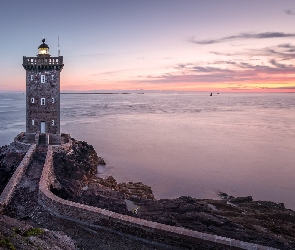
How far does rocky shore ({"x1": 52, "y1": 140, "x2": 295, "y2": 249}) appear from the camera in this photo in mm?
14453

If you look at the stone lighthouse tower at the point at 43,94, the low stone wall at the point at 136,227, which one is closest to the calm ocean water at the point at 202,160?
the stone lighthouse tower at the point at 43,94

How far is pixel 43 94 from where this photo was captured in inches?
1008

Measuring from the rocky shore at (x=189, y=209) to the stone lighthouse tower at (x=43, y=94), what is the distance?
395 centimetres

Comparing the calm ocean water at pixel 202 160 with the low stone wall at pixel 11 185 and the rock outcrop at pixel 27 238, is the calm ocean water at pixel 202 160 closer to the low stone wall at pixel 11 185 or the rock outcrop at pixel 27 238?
the low stone wall at pixel 11 185

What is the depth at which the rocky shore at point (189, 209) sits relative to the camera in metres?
14.5

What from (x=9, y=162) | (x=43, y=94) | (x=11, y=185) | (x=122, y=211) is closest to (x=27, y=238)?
(x=11, y=185)

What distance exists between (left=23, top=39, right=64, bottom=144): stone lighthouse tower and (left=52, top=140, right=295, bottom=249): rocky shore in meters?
3.95

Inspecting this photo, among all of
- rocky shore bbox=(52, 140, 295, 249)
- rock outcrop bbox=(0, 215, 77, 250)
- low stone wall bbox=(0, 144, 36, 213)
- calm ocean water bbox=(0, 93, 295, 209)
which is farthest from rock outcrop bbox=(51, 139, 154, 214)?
rock outcrop bbox=(0, 215, 77, 250)

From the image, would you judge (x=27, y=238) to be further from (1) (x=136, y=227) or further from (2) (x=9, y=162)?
(2) (x=9, y=162)

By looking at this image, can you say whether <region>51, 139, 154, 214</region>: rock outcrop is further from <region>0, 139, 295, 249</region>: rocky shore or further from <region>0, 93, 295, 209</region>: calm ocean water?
<region>0, 93, 295, 209</region>: calm ocean water

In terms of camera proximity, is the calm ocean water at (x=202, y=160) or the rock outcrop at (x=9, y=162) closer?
the rock outcrop at (x=9, y=162)

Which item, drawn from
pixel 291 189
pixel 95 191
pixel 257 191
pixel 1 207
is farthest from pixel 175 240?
pixel 291 189

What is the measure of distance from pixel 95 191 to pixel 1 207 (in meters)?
7.47

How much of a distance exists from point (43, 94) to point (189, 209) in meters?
15.9
